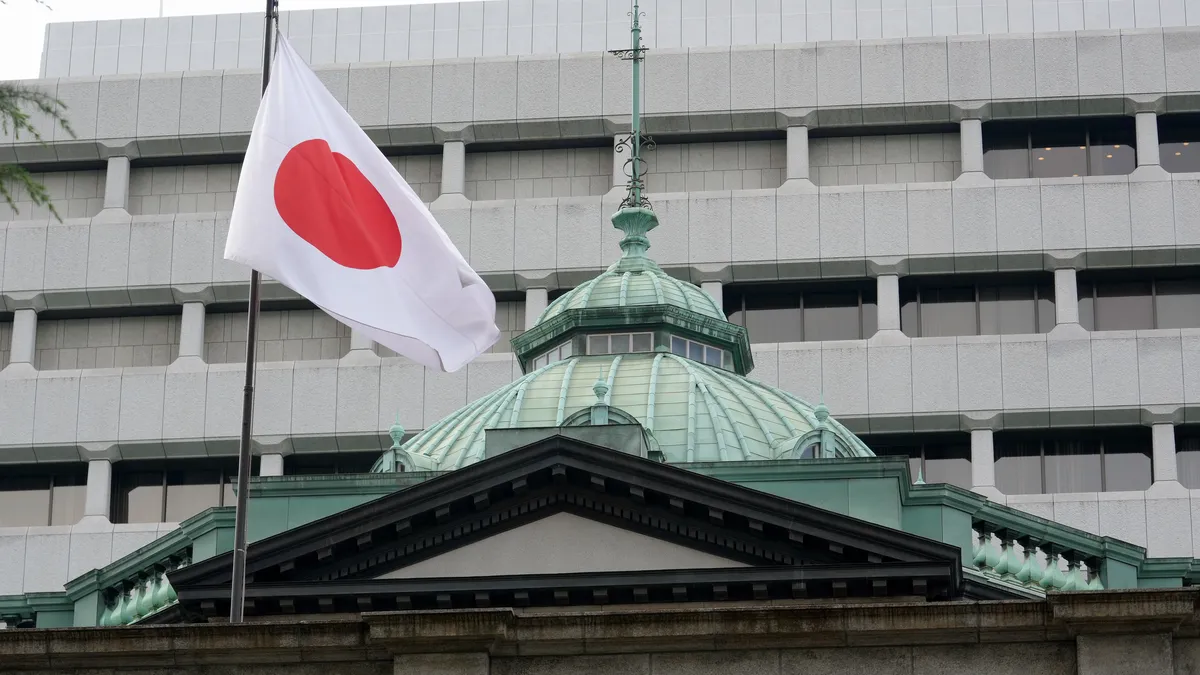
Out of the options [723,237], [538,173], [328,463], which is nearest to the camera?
[723,237]

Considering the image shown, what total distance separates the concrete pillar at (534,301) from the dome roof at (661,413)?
51.5 ft

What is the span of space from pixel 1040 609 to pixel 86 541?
1767 inches

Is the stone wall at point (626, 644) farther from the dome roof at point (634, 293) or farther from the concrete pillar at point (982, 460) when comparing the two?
the concrete pillar at point (982, 460)

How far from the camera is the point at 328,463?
68625mm

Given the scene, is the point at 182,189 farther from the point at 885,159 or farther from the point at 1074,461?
the point at 1074,461

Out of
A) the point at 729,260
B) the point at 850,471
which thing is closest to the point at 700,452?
the point at 850,471

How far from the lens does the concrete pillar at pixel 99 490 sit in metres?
68.0

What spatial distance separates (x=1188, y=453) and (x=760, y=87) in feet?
44.0

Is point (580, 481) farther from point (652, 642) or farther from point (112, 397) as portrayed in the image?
point (112, 397)

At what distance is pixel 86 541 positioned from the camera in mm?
66875

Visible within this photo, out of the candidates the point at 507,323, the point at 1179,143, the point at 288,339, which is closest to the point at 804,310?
the point at 507,323

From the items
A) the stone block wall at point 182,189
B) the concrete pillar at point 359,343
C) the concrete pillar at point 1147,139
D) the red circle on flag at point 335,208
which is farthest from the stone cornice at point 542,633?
the stone block wall at point 182,189

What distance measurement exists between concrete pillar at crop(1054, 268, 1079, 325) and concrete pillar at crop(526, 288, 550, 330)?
Answer: 12.1 m

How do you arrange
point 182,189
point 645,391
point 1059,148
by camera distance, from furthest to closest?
point 182,189 < point 1059,148 < point 645,391
